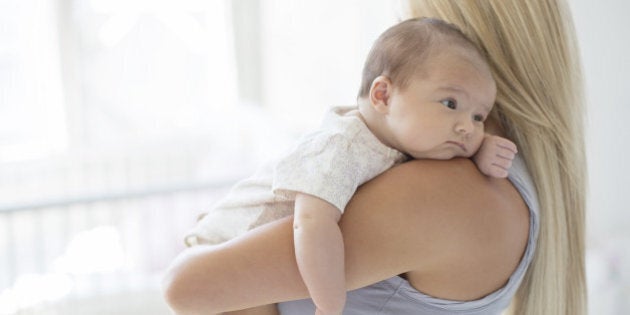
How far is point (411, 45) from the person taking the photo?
942mm

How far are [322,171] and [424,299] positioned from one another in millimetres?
211

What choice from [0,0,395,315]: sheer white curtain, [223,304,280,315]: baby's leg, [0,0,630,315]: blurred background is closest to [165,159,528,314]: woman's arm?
[223,304,280,315]: baby's leg

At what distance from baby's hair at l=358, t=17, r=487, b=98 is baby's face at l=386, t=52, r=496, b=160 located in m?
0.01

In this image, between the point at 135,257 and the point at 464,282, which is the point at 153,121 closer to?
the point at 135,257

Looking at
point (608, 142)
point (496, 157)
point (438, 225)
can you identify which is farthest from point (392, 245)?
point (608, 142)

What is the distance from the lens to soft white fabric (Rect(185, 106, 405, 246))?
2.96 feet

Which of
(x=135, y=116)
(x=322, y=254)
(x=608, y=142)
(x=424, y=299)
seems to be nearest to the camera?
(x=322, y=254)

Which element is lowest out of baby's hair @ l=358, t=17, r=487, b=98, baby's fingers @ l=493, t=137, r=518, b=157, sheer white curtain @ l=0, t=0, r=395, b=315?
sheer white curtain @ l=0, t=0, r=395, b=315

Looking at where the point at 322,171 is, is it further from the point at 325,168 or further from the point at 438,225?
the point at 438,225

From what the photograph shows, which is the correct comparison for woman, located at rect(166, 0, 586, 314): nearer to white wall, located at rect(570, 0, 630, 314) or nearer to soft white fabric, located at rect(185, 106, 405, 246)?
soft white fabric, located at rect(185, 106, 405, 246)

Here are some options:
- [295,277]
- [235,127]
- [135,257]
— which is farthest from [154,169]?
[295,277]

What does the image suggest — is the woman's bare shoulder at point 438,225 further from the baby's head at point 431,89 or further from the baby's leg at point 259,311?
the baby's leg at point 259,311

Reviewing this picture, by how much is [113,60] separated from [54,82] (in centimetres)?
31

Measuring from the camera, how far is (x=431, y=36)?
943mm
